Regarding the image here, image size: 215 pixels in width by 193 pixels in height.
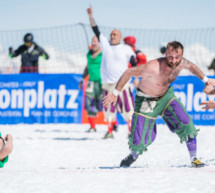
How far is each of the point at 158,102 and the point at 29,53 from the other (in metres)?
7.65

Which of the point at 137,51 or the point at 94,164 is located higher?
the point at 137,51

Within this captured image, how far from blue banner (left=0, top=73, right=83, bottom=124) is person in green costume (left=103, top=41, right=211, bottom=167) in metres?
7.06

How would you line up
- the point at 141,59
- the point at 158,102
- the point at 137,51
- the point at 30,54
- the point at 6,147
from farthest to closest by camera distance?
the point at 30,54, the point at 137,51, the point at 141,59, the point at 158,102, the point at 6,147

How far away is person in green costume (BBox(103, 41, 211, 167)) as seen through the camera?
5.29m

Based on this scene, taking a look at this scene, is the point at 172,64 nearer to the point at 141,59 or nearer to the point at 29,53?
the point at 141,59

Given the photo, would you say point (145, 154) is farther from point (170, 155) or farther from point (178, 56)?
point (178, 56)

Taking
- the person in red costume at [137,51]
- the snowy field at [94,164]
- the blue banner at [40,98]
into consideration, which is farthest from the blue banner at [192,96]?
the blue banner at [40,98]

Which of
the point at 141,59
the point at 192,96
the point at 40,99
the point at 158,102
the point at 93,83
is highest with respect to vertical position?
the point at 141,59

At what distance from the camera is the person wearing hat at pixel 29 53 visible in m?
12.5

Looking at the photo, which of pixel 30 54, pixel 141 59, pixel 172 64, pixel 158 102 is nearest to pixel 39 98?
pixel 30 54

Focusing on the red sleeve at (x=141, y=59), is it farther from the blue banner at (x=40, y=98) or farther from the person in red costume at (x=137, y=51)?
the blue banner at (x=40, y=98)

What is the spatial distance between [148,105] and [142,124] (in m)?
0.23

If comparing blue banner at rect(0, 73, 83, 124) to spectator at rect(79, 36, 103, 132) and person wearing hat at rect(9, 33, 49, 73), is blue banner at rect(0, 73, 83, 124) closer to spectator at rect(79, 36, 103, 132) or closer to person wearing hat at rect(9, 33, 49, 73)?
person wearing hat at rect(9, 33, 49, 73)

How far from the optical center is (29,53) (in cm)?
1257
